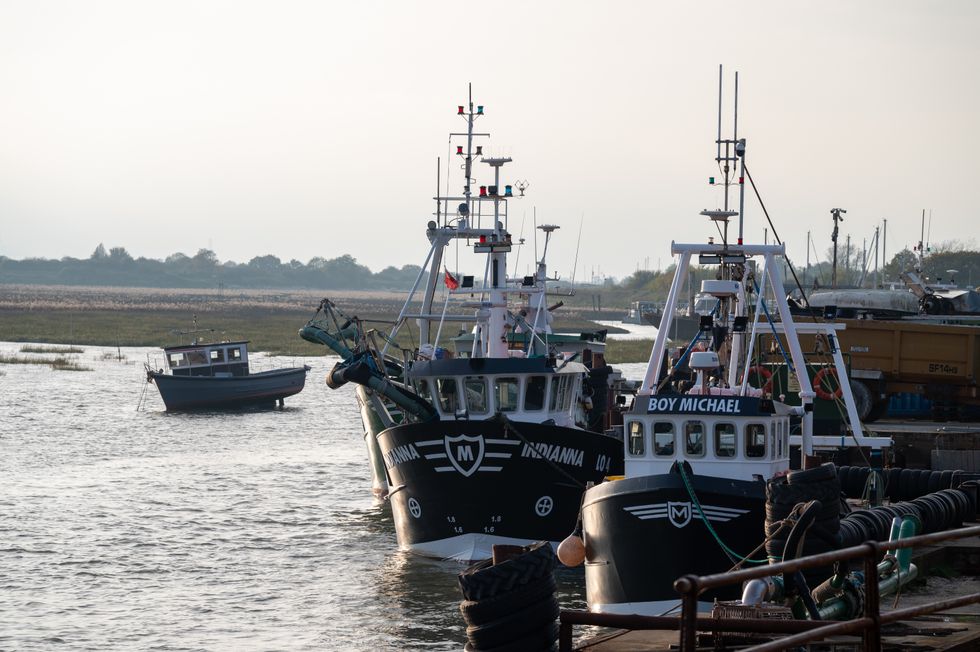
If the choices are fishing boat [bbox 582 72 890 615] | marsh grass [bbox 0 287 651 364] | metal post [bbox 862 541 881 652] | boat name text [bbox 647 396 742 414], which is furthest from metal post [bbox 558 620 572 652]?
marsh grass [bbox 0 287 651 364]

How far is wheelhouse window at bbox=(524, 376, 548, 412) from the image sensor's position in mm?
28391

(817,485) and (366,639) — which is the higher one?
(817,485)

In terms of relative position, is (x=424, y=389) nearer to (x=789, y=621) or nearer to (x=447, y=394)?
(x=447, y=394)

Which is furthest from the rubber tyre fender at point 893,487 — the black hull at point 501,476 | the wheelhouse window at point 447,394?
the wheelhouse window at point 447,394

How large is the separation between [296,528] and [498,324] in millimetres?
6961

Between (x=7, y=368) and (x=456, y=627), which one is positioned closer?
(x=456, y=627)

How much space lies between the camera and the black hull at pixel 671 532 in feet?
65.0

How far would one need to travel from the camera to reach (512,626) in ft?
43.3

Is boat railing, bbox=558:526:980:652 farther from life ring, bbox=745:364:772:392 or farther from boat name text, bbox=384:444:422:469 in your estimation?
life ring, bbox=745:364:772:392

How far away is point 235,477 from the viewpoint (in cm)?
4109

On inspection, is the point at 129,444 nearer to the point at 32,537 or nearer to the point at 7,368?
the point at 32,537

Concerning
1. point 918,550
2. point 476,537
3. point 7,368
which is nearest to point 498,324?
point 476,537

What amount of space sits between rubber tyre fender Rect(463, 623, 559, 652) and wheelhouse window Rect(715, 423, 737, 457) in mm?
8431

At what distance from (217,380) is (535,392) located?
3412cm
